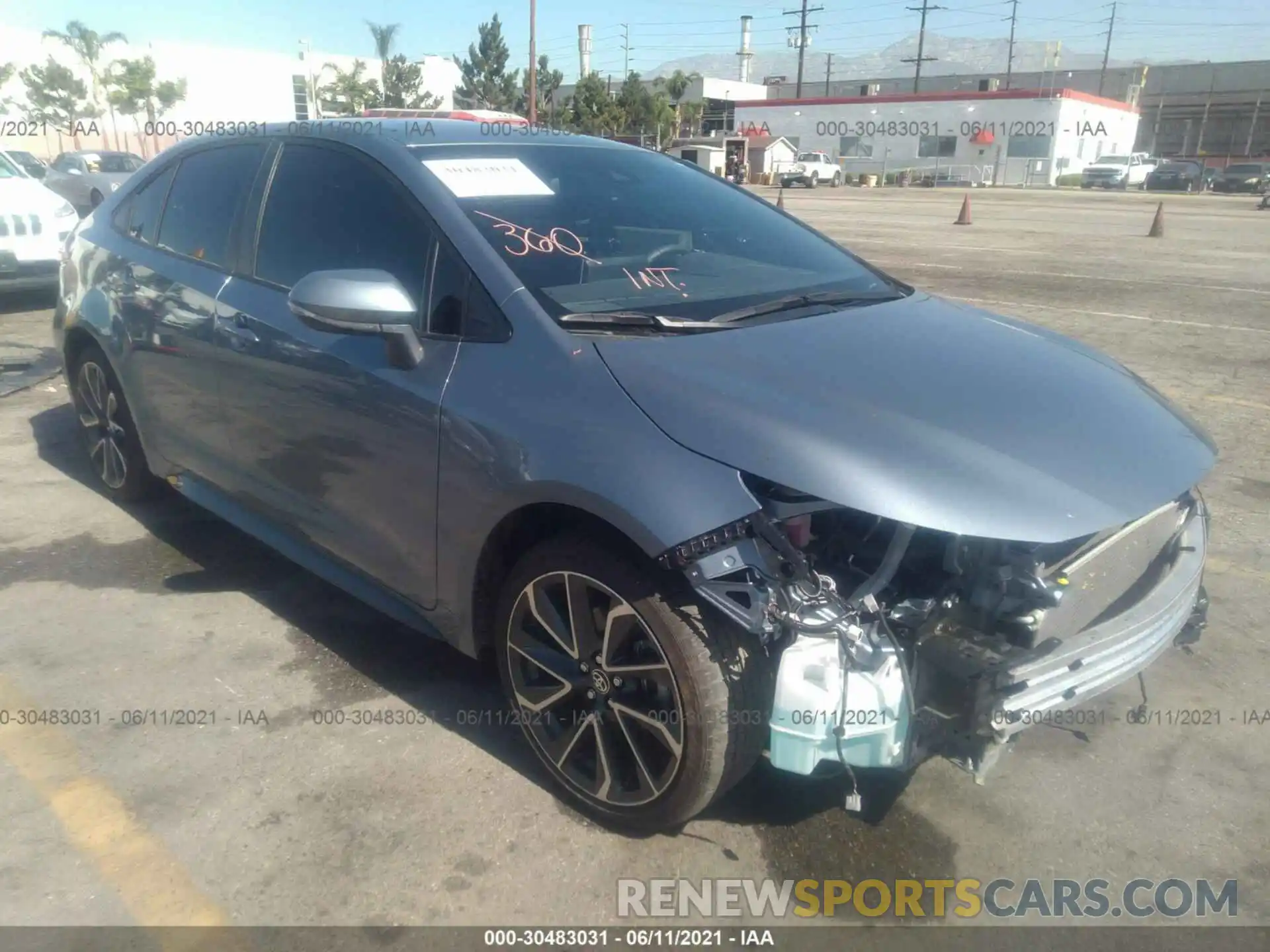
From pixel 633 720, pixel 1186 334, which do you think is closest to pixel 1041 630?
pixel 633 720

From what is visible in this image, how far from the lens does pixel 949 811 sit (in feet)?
8.95

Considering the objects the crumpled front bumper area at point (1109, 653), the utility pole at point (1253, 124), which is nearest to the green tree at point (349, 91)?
the crumpled front bumper area at point (1109, 653)

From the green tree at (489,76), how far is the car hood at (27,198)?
50.7m

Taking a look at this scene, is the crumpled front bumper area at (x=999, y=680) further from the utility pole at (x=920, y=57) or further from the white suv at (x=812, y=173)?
the utility pole at (x=920, y=57)

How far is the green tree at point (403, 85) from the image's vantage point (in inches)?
2016

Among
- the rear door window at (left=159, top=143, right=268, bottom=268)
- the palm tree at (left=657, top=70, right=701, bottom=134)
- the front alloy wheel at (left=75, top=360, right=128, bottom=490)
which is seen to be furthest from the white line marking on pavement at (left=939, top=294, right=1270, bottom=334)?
the palm tree at (left=657, top=70, right=701, bottom=134)

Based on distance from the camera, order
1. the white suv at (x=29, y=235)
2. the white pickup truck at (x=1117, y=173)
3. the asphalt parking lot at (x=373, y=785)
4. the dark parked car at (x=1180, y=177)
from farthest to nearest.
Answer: the white pickup truck at (x=1117, y=173), the dark parked car at (x=1180, y=177), the white suv at (x=29, y=235), the asphalt parking lot at (x=373, y=785)

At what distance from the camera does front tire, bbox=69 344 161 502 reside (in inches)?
177

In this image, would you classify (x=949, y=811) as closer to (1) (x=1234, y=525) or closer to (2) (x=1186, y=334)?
(1) (x=1234, y=525)

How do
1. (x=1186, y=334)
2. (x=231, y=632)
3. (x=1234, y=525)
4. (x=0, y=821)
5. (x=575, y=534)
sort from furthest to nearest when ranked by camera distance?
(x=1186, y=334)
(x=1234, y=525)
(x=231, y=632)
(x=0, y=821)
(x=575, y=534)

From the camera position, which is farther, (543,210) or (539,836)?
(543,210)

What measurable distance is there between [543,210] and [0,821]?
226 centimetres

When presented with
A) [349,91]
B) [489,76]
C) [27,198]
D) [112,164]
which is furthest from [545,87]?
[27,198]

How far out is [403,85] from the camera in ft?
173
